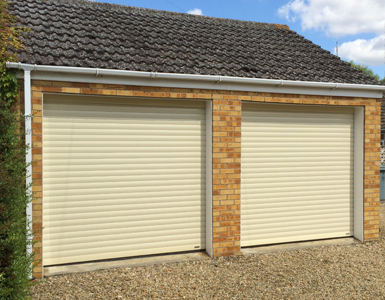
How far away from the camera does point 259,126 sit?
21.4 ft

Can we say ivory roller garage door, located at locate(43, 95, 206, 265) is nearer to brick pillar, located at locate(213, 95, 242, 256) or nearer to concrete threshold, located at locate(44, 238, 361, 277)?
concrete threshold, located at locate(44, 238, 361, 277)

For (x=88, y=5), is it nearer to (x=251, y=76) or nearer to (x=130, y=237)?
(x=251, y=76)

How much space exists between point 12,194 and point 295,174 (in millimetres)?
4972

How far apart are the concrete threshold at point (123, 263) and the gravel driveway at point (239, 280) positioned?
13cm

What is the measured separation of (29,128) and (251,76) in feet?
12.3

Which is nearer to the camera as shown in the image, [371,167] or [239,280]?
[239,280]

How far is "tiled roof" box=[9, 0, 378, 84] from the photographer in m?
5.59

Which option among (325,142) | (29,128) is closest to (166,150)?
(29,128)

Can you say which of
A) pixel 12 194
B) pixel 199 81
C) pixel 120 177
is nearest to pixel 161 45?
pixel 199 81

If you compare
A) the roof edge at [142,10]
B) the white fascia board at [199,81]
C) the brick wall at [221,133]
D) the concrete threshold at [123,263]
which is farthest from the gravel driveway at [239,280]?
the roof edge at [142,10]

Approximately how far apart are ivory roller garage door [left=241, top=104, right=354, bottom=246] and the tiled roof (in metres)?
0.83

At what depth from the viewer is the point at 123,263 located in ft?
18.2

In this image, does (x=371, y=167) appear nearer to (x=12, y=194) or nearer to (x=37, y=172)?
(x=37, y=172)

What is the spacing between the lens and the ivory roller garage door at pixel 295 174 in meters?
6.50
